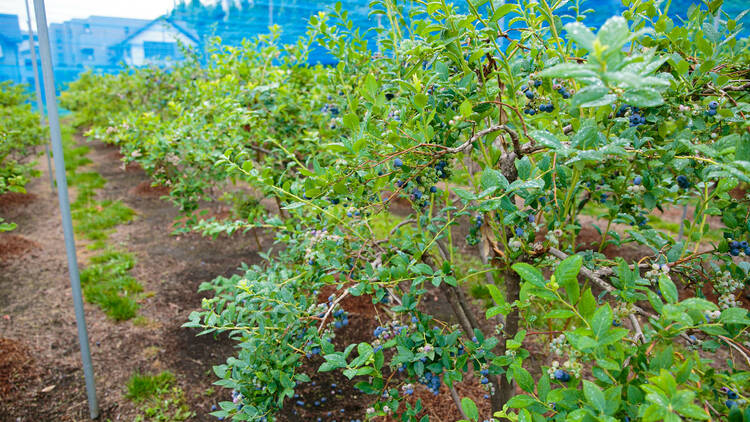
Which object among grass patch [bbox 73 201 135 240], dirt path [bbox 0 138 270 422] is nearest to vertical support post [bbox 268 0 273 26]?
grass patch [bbox 73 201 135 240]

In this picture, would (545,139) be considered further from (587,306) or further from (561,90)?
(561,90)

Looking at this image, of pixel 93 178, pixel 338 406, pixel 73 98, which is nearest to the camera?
pixel 338 406

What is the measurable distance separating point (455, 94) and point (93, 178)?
743 centimetres

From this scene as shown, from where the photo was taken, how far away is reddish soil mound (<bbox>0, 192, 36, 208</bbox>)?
557 cm

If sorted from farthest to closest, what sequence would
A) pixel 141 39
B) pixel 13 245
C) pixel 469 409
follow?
1. pixel 141 39
2. pixel 13 245
3. pixel 469 409

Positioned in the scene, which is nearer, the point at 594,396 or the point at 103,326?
Result: the point at 594,396

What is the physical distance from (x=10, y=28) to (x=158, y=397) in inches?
384

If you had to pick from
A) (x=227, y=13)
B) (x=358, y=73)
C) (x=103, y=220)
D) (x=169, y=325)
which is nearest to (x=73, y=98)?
(x=227, y=13)

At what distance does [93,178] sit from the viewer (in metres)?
6.93

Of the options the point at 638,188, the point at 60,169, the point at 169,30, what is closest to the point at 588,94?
the point at 638,188

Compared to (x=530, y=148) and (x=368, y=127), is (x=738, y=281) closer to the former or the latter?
(x=530, y=148)

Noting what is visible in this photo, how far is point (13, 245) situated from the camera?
4199 millimetres

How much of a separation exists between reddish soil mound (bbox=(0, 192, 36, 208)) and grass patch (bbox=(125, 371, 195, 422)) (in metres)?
4.61

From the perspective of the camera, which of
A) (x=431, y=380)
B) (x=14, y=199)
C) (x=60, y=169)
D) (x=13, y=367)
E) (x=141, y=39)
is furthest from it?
(x=141, y=39)
